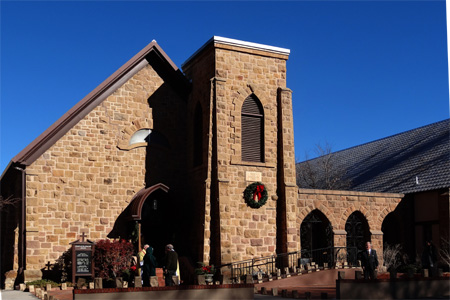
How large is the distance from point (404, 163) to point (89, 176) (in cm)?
1742

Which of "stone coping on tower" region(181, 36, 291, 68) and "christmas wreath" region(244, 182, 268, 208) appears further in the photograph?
"stone coping on tower" region(181, 36, 291, 68)

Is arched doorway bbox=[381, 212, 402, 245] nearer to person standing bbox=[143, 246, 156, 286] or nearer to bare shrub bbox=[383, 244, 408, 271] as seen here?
bare shrub bbox=[383, 244, 408, 271]

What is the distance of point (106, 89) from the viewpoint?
25656 millimetres

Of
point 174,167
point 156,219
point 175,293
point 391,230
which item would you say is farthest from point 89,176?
point 391,230

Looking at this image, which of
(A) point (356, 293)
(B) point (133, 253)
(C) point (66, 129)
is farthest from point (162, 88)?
(A) point (356, 293)

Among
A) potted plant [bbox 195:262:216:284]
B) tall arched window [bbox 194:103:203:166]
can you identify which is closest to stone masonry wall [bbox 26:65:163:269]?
tall arched window [bbox 194:103:203:166]

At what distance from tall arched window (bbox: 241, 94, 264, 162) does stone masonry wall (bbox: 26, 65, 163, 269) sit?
4149mm

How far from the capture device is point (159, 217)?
83.1ft

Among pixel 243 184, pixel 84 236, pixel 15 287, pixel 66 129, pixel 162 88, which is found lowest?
pixel 15 287

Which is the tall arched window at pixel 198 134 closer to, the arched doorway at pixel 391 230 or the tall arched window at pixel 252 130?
the tall arched window at pixel 252 130

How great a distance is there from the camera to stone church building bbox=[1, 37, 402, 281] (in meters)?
24.0

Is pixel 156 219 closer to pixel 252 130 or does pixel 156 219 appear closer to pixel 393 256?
pixel 252 130

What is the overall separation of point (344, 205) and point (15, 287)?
14.6 m

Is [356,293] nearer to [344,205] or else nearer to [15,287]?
[344,205]
